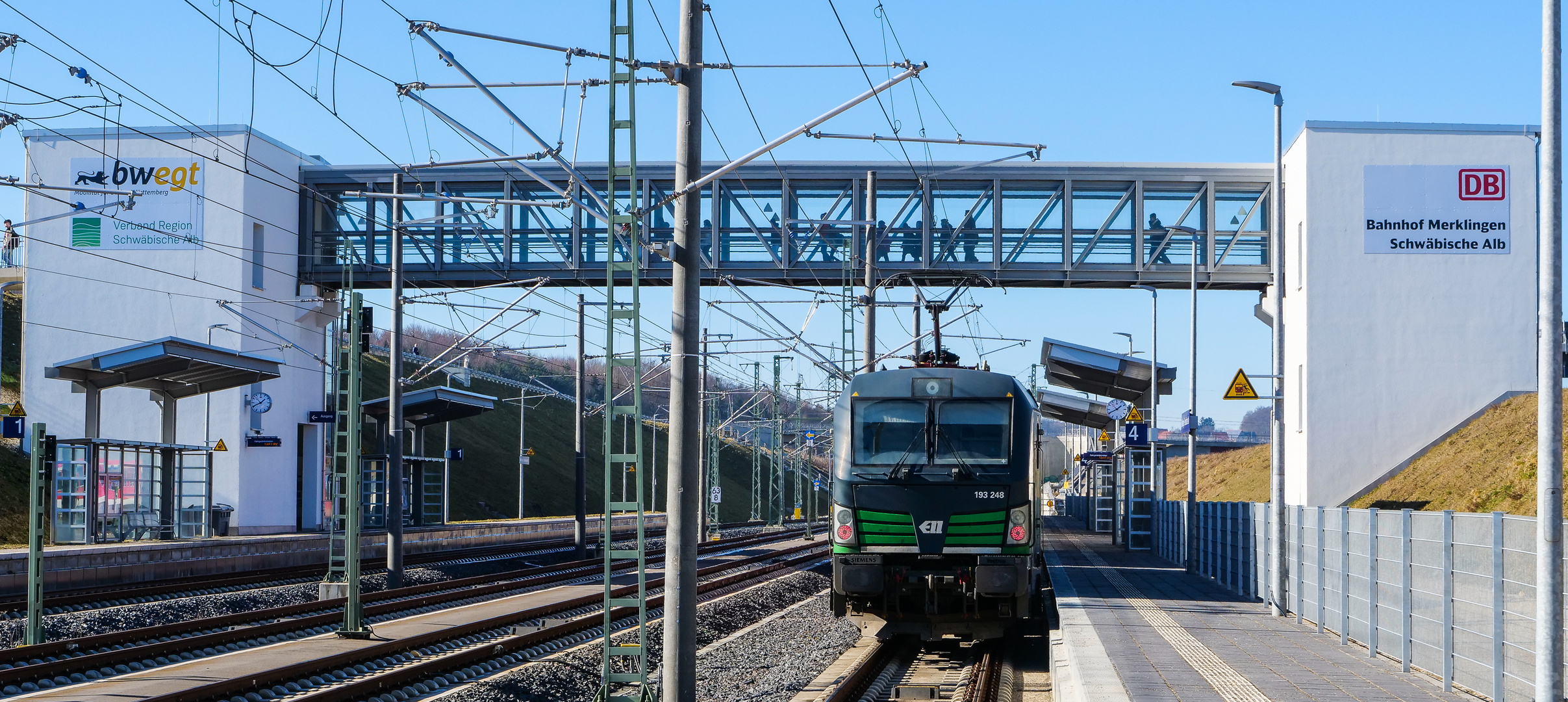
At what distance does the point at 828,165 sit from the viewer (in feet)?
118

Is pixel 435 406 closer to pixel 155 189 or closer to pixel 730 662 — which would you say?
pixel 155 189

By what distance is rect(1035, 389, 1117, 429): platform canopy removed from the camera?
40.5 metres

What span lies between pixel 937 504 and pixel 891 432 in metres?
1.10

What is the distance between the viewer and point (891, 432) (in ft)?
55.2

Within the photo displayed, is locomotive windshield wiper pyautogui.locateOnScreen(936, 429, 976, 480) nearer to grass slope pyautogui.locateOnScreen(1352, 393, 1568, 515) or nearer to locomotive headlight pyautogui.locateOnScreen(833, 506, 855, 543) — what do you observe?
locomotive headlight pyautogui.locateOnScreen(833, 506, 855, 543)

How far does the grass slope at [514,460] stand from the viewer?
8612 centimetres

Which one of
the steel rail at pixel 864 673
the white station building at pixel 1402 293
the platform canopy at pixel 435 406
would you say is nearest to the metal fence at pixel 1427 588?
the steel rail at pixel 864 673

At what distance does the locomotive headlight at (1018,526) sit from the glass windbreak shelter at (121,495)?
19790mm

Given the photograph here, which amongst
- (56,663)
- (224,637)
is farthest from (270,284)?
(56,663)

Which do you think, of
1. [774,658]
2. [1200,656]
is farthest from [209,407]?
[1200,656]

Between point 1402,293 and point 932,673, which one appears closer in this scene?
point 932,673

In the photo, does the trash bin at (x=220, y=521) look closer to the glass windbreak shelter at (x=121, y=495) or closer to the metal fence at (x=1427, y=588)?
the glass windbreak shelter at (x=121, y=495)

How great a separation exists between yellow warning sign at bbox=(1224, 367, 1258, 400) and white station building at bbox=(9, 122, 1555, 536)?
12.6m

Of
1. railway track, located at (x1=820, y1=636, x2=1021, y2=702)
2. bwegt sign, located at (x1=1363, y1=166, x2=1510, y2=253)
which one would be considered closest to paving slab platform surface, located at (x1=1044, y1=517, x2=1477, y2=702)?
railway track, located at (x1=820, y1=636, x2=1021, y2=702)
